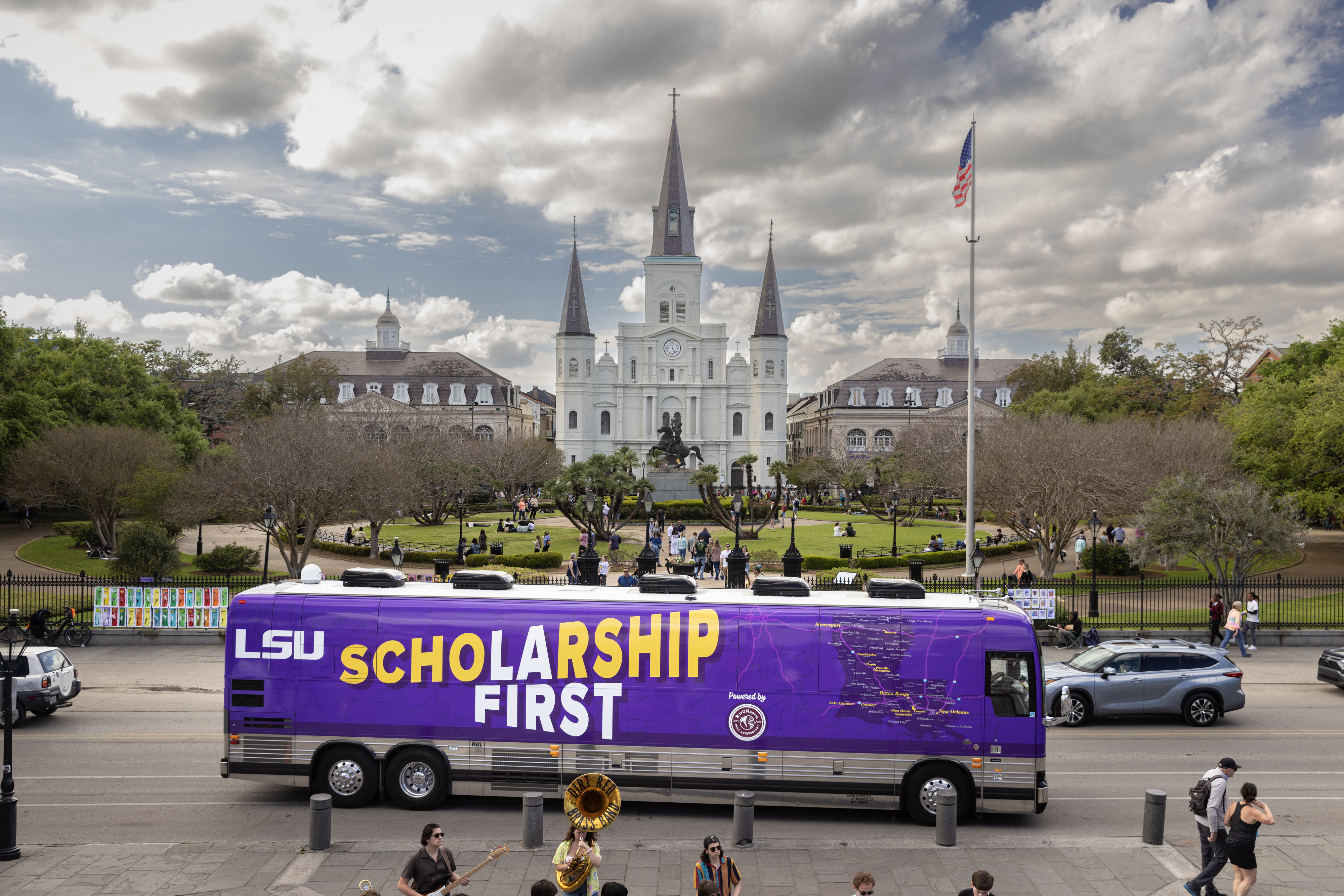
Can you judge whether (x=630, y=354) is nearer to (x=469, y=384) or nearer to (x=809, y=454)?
(x=469, y=384)

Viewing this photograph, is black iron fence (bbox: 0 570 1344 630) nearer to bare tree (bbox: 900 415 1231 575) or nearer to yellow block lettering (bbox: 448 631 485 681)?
bare tree (bbox: 900 415 1231 575)

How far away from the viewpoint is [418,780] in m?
11.0

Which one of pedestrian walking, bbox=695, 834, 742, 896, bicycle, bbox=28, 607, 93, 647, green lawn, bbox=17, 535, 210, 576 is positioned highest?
pedestrian walking, bbox=695, 834, 742, 896

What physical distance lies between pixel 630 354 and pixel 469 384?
19.8m

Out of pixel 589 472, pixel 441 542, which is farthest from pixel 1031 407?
pixel 441 542

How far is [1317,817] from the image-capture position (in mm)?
11234

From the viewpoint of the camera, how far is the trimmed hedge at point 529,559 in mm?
33500

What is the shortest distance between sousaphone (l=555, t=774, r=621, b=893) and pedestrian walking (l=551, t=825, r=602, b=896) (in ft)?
0.08

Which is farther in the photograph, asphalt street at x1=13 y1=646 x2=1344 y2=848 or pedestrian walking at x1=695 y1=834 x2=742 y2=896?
asphalt street at x1=13 y1=646 x2=1344 y2=848

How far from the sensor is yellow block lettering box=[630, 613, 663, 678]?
10.6 metres

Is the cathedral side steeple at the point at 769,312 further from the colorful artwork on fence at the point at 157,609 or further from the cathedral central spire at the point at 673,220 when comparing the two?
the colorful artwork on fence at the point at 157,609

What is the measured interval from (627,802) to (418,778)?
2.73m

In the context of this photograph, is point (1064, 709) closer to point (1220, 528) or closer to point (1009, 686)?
point (1009, 686)

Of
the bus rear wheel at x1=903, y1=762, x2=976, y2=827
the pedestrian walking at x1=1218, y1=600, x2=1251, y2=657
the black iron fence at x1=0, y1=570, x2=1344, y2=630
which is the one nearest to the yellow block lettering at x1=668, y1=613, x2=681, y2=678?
the bus rear wheel at x1=903, y1=762, x2=976, y2=827
